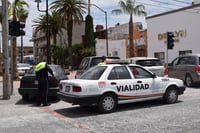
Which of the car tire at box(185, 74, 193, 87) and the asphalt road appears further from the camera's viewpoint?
the car tire at box(185, 74, 193, 87)

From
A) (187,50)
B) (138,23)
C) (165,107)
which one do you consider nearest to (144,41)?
(187,50)

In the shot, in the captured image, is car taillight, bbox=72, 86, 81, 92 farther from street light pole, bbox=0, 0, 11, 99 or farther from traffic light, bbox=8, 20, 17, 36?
traffic light, bbox=8, 20, 17, 36

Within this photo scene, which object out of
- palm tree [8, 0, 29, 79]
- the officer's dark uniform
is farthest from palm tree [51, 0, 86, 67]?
the officer's dark uniform

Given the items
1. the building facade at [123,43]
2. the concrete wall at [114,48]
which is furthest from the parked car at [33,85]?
the concrete wall at [114,48]

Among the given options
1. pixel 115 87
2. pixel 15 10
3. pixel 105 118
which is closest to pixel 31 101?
pixel 115 87

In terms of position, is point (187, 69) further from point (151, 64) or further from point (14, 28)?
point (14, 28)

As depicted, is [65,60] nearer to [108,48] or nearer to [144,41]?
[108,48]

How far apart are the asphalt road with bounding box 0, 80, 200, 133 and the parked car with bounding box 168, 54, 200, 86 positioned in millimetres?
4625

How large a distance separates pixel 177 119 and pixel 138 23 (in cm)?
4786

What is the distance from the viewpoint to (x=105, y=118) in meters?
9.17

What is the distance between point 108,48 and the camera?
48.3 m

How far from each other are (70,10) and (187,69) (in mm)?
28468

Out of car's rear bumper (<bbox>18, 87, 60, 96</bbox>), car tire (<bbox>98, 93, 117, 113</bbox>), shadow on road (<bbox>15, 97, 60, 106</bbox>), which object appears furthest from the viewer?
shadow on road (<bbox>15, 97, 60, 106</bbox>)

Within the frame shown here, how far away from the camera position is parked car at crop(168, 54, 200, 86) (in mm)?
16344
